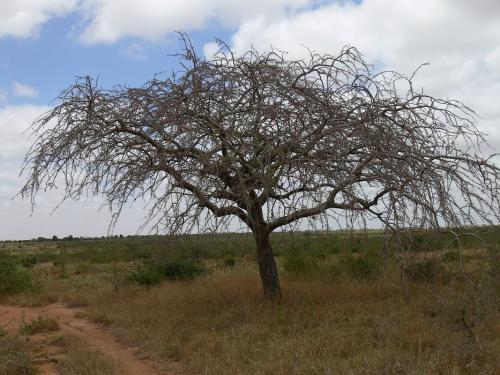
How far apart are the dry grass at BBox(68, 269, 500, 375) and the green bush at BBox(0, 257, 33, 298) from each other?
502 centimetres

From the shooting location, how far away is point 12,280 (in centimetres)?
1795

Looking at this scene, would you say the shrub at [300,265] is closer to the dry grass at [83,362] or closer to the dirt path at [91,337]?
the dirt path at [91,337]

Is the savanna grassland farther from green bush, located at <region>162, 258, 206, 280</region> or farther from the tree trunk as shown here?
green bush, located at <region>162, 258, 206, 280</region>

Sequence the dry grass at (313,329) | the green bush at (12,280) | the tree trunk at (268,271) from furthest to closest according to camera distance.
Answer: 1. the green bush at (12,280)
2. the tree trunk at (268,271)
3. the dry grass at (313,329)

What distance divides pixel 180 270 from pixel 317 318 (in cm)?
1001

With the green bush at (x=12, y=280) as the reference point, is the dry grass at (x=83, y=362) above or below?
below

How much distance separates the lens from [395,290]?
1240cm

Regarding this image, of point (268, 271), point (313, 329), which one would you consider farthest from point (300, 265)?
point (313, 329)

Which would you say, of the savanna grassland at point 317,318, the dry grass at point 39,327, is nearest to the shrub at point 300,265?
the savanna grassland at point 317,318

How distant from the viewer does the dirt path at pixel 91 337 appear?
777 cm

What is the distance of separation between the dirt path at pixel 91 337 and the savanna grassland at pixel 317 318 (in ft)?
0.71

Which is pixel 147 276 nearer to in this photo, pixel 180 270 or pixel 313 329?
pixel 180 270

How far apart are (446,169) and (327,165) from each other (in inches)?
68.3

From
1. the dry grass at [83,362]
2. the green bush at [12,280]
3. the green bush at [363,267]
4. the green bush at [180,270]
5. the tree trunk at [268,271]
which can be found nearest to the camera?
the dry grass at [83,362]
